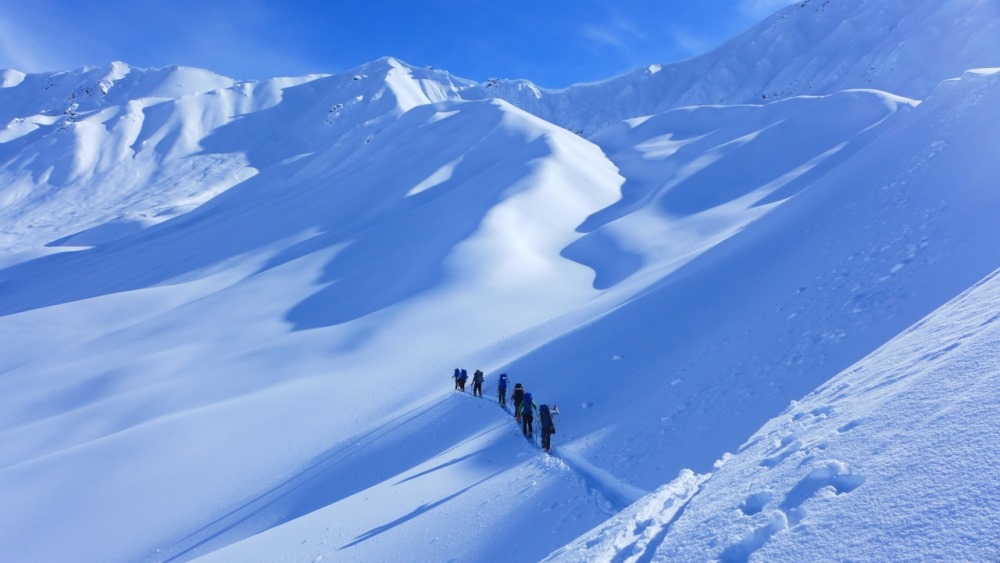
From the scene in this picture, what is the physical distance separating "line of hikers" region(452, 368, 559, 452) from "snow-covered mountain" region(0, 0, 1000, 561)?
46 cm

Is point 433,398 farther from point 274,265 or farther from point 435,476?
point 274,265

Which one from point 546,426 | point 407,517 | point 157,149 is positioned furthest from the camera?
point 157,149

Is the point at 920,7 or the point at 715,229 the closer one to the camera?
the point at 715,229

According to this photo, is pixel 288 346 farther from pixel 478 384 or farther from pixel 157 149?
Result: pixel 157 149

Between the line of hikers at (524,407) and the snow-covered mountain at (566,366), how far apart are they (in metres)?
0.46

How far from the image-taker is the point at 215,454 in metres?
17.1

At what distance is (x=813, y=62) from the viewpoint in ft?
376

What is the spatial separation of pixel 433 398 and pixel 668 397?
8844 millimetres

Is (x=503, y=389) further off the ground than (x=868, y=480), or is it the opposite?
(x=503, y=389)

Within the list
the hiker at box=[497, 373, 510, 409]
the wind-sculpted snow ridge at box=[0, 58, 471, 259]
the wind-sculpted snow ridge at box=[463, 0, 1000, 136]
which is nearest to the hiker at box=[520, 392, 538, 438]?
the hiker at box=[497, 373, 510, 409]

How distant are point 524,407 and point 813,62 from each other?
429 ft

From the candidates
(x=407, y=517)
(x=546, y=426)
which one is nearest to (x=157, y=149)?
(x=546, y=426)

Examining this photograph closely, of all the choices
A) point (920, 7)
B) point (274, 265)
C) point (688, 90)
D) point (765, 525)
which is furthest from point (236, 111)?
point (765, 525)

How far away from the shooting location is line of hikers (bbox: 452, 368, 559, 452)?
11492 millimetres
